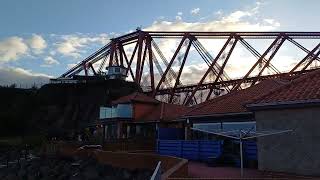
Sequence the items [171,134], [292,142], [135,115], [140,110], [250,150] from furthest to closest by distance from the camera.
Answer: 1. [140,110]
2. [135,115]
3. [171,134]
4. [250,150]
5. [292,142]

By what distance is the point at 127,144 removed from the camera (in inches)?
1469

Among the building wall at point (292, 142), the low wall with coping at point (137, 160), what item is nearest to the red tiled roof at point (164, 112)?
the low wall with coping at point (137, 160)

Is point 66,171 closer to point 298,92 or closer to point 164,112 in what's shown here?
point 164,112

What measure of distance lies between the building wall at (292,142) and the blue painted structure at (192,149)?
→ 17.7ft

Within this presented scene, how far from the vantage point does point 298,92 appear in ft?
60.3

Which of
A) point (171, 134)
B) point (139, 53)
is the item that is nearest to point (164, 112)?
point (171, 134)

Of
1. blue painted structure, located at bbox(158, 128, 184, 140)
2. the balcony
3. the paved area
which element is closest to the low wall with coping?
the paved area

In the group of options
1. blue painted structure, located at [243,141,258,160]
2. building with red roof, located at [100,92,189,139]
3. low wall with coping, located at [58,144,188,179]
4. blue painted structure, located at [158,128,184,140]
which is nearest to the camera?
low wall with coping, located at [58,144,188,179]

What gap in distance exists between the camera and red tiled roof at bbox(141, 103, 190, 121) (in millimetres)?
47094

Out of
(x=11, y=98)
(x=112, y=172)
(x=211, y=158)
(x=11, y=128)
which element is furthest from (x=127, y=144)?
(x=11, y=98)

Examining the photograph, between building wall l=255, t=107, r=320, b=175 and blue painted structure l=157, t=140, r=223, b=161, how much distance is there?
5.39 metres

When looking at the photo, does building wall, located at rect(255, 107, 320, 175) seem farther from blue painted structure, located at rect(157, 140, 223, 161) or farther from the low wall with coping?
blue painted structure, located at rect(157, 140, 223, 161)

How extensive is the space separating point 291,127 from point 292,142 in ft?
1.94

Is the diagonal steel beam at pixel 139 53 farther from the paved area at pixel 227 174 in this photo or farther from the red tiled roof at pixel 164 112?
the paved area at pixel 227 174
